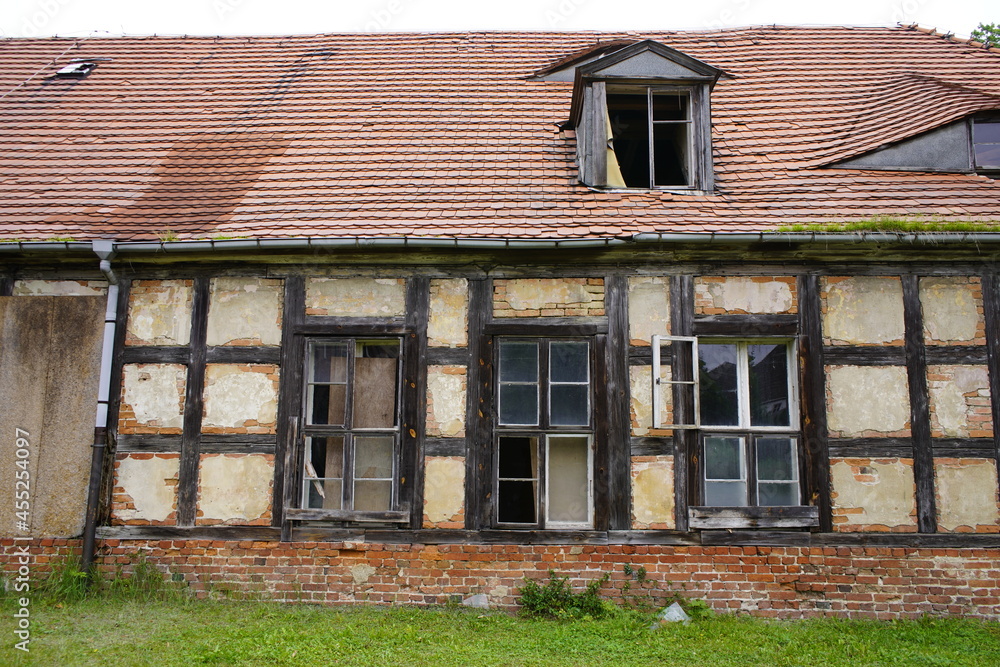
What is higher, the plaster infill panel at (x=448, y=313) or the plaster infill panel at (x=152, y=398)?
the plaster infill panel at (x=448, y=313)

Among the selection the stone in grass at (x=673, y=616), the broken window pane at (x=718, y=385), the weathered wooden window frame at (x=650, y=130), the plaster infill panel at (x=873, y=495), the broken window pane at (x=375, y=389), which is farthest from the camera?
the weathered wooden window frame at (x=650, y=130)

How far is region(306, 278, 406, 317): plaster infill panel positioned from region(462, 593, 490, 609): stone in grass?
2.59 metres

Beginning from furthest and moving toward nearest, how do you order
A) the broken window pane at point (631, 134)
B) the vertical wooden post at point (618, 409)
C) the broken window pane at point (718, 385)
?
the broken window pane at point (631, 134) < the broken window pane at point (718, 385) < the vertical wooden post at point (618, 409)

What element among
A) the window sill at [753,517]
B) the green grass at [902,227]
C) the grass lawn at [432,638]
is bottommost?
the grass lawn at [432,638]

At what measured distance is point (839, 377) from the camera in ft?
21.7

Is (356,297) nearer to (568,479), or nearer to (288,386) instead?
(288,386)

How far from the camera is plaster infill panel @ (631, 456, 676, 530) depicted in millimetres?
6461

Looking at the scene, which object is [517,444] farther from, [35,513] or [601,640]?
[35,513]

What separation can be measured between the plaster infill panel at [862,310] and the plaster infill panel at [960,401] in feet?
1.60

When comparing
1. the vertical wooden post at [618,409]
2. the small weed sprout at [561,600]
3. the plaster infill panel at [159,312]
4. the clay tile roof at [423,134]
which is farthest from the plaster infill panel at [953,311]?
the plaster infill panel at [159,312]

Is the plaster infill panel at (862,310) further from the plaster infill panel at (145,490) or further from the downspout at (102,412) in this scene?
the downspout at (102,412)

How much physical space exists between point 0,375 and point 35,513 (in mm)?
1319

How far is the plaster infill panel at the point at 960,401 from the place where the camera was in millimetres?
6492

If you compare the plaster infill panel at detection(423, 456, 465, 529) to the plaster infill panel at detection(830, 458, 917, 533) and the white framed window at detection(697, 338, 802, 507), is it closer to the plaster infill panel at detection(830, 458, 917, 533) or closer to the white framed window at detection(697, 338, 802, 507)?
the white framed window at detection(697, 338, 802, 507)
